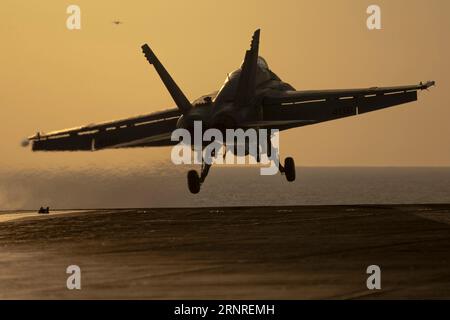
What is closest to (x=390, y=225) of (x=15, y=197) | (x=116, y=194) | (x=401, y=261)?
(x=401, y=261)

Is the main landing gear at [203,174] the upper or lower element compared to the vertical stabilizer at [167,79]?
lower

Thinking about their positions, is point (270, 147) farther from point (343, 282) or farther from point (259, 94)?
point (343, 282)

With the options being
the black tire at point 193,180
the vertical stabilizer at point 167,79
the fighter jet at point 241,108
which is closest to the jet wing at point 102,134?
the fighter jet at point 241,108

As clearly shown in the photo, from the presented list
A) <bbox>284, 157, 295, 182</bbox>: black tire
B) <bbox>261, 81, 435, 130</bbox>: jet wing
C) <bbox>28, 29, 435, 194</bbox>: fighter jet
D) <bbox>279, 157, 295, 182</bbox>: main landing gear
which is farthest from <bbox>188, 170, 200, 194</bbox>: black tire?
<bbox>261, 81, 435, 130</bbox>: jet wing

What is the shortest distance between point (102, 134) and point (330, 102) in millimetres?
11785

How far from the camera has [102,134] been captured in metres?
50.5

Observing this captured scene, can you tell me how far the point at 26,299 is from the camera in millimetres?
17188

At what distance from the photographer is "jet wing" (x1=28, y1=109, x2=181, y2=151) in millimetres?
49594

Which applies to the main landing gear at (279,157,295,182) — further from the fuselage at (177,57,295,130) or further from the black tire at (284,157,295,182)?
Answer: the fuselage at (177,57,295,130)

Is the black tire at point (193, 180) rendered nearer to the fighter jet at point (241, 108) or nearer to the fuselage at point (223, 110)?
the fighter jet at point (241, 108)

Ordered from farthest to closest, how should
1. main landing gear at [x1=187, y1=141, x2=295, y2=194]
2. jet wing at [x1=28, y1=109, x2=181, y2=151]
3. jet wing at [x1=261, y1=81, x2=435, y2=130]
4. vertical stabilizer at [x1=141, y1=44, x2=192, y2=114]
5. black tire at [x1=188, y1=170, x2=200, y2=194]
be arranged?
jet wing at [x1=28, y1=109, x2=181, y2=151]
jet wing at [x1=261, y1=81, x2=435, y2=130]
black tire at [x1=188, y1=170, x2=200, y2=194]
main landing gear at [x1=187, y1=141, x2=295, y2=194]
vertical stabilizer at [x1=141, y1=44, x2=192, y2=114]

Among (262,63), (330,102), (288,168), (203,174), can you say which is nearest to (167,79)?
(203,174)

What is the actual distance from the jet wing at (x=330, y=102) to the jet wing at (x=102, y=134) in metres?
5.60

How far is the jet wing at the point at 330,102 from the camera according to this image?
155 feet
